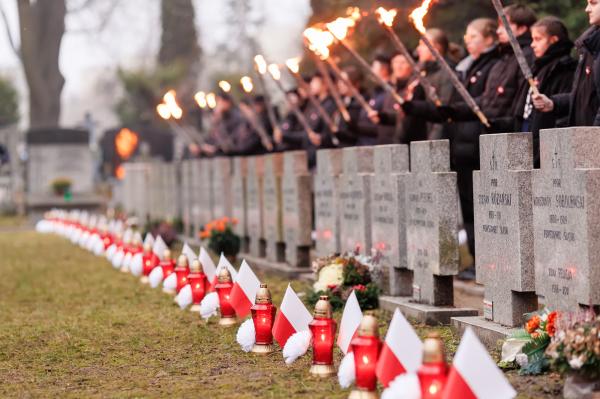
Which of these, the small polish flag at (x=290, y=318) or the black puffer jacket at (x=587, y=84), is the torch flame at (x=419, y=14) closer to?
the black puffer jacket at (x=587, y=84)

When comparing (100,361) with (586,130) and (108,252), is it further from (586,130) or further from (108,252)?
(108,252)

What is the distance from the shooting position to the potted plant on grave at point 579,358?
7.18 m

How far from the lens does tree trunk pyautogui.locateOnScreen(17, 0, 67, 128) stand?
40.8 m

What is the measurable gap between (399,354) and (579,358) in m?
1.03

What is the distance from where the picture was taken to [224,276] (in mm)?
10984

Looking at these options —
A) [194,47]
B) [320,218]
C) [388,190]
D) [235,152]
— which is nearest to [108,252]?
[235,152]

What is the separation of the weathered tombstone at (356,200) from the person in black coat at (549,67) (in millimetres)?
2216

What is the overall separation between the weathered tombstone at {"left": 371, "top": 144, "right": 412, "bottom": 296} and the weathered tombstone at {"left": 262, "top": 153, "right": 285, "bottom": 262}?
4.21m

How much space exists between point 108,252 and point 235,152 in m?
3.94

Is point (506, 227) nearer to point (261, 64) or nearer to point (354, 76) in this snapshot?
point (354, 76)

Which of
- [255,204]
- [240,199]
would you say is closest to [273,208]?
[255,204]

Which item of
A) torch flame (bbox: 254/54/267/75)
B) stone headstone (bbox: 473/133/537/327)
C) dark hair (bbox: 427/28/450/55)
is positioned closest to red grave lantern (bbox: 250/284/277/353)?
stone headstone (bbox: 473/133/537/327)

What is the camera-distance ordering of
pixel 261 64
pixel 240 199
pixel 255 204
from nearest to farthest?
pixel 261 64, pixel 255 204, pixel 240 199

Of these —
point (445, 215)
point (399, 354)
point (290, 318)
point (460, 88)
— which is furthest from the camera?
point (460, 88)
